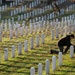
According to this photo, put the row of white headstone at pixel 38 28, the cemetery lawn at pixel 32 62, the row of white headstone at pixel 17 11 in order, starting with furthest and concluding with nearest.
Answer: the row of white headstone at pixel 17 11
the row of white headstone at pixel 38 28
the cemetery lawn at pixel 32 62

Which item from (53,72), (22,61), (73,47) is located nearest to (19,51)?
(22,61)

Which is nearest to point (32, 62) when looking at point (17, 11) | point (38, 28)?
point (38, 28)

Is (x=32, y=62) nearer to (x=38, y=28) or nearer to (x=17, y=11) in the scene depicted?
(x=38, y=28)

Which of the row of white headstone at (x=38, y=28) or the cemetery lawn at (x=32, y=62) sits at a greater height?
the row of white headstone at (x=38, y=28)

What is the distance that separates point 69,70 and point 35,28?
33.7 ft

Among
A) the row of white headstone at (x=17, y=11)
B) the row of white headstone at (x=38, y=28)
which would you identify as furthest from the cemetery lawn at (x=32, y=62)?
the row of white headstone at (x=17, y=11)

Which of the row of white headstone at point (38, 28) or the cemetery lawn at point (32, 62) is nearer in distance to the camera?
the cemetery lawn at point (32, 62)

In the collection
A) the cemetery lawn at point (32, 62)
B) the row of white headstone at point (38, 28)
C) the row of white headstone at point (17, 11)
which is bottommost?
the cemetery lawn at point (32, 62)

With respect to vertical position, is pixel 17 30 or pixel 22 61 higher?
pixel 17 30

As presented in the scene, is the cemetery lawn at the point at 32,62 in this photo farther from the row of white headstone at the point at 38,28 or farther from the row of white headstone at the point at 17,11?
the row of white headstone at the point at 17,11

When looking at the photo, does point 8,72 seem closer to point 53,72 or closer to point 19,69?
point 19,69

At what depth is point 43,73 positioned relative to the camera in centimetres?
1419

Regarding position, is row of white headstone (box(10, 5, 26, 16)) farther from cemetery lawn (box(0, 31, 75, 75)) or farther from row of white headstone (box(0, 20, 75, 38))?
cemetery lawn (box(0, 31, 75, 75))

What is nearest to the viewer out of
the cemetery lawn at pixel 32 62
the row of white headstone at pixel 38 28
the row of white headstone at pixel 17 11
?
the cemetery lawn at pixel 32 62
